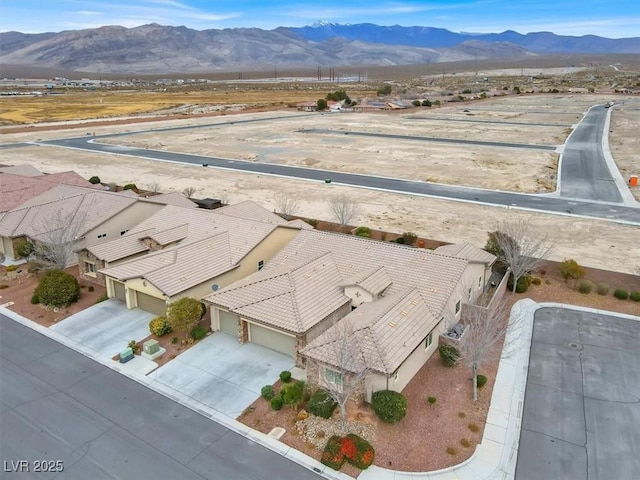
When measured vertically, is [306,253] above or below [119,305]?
above

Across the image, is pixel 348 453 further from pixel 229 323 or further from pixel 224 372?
pixel 229 323

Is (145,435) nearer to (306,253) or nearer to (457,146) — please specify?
(306,253)

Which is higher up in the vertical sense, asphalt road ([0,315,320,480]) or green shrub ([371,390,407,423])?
green shrub ([371,390,407,423])

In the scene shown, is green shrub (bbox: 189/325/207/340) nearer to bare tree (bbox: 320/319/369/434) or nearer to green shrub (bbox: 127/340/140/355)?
green shrub (bbox: 127/340/140/355)

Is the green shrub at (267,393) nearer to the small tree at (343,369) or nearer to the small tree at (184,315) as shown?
the small tree at (343,369)

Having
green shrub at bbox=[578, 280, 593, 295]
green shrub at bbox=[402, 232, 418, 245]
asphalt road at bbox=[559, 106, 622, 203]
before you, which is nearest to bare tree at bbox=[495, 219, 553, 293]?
green shrub at bbox=[578, 280, 593, 295]

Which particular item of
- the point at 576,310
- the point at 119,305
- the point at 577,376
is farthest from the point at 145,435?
the point at 576,310

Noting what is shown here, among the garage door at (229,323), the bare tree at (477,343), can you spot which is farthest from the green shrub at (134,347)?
the bare tree at (477,343)

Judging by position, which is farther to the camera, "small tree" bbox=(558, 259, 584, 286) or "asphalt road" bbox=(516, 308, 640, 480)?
"small tree" bbox=(558, 259, 584, 286)

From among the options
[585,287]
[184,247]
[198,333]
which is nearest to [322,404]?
[198,333]
